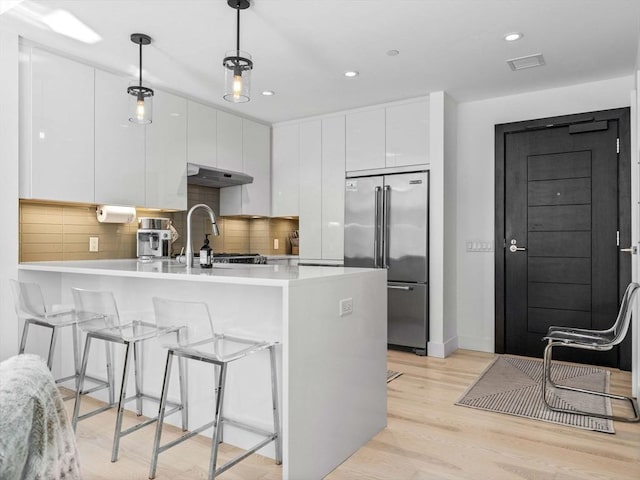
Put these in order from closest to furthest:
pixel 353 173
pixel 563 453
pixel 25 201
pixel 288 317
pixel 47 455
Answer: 1. pixel 47 455
2. pixel 288 317
3. pixel 563 453
4. pixel 25 201
5. pixel 353 173

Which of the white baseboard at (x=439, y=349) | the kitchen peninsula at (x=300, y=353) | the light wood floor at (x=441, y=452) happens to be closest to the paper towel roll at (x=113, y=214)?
the kitchen peninsula at (x=300, y=353)

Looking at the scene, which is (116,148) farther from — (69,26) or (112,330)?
(112,330)

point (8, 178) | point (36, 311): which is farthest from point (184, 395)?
point (8, 178)

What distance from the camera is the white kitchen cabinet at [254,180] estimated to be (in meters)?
4.99

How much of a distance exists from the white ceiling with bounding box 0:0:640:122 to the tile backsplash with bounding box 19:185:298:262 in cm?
116

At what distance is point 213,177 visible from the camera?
4531 mm

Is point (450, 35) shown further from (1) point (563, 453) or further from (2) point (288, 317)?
(1) point (563, 453)

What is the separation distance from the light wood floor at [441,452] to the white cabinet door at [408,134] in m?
2.31

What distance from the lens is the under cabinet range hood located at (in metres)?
4.27

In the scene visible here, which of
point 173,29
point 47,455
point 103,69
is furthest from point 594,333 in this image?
point 103,69

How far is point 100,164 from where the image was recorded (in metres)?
3.54

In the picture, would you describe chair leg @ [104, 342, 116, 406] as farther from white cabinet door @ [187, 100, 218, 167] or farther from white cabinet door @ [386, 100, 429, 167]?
white cabinet door @ [386, 100, 429, 167]

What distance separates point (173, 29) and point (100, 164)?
4.04 feet

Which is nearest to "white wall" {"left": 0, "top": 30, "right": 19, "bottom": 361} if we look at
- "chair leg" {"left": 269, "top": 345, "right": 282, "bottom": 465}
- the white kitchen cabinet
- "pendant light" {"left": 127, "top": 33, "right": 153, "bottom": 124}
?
"pendant light" {"left": 127, "top": 33, "right": 153, "bottom": 124}
